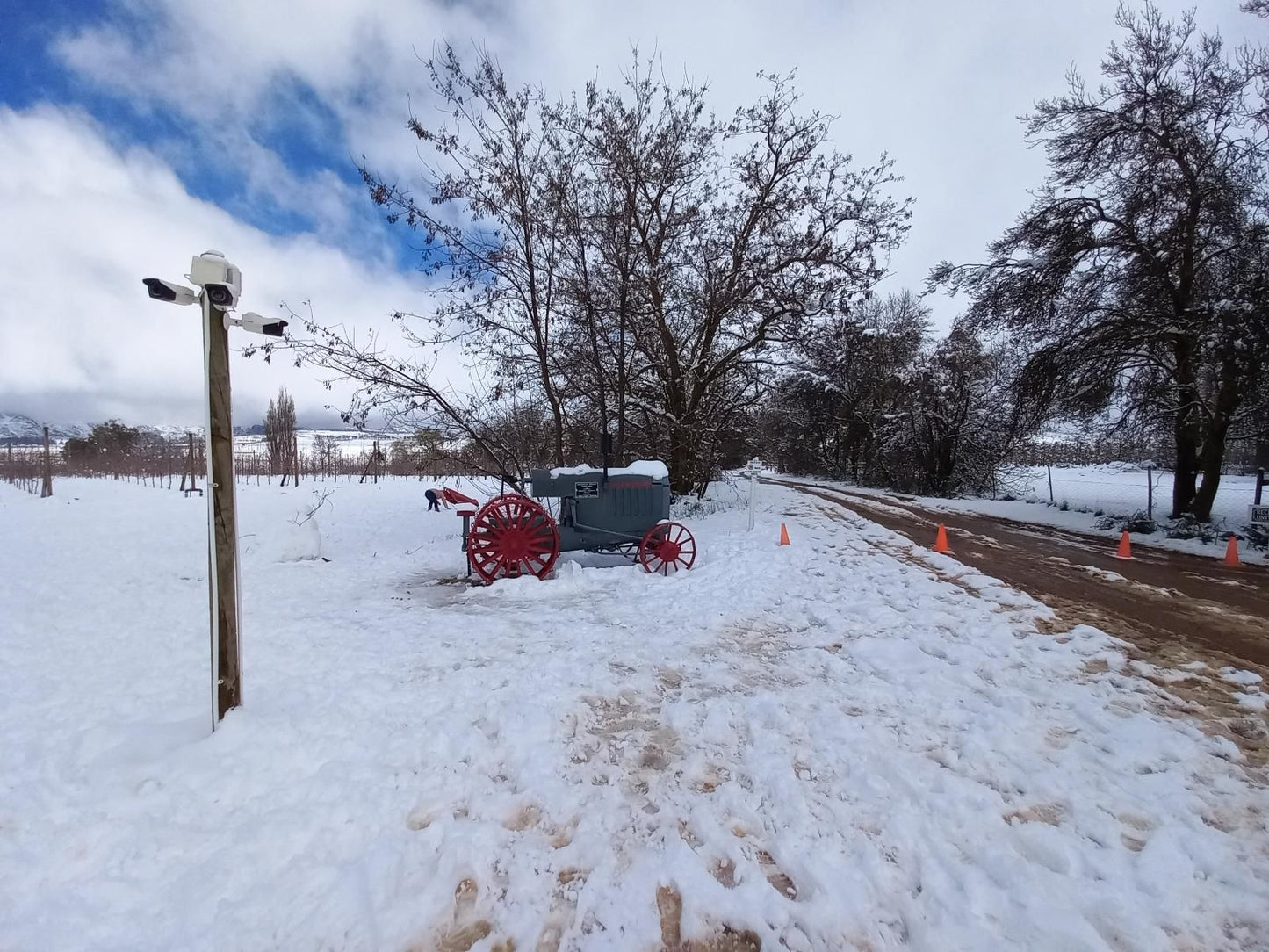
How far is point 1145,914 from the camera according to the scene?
1825 millimetres

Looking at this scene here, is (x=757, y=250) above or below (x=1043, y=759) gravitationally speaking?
above

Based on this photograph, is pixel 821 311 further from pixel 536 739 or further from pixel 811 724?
pixel 536 739

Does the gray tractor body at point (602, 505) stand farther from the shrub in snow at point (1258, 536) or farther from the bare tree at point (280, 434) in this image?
the bare tree at point (280, 434)

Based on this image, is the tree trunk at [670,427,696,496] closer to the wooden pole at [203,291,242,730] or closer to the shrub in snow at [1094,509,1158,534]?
the shrub in snow at [1094,509,1158,534]

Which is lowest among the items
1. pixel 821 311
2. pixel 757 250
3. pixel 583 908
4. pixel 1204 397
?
pixel 583 908

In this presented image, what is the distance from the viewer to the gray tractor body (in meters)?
7.17

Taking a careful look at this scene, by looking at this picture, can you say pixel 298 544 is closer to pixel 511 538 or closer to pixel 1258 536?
pixel 511 538

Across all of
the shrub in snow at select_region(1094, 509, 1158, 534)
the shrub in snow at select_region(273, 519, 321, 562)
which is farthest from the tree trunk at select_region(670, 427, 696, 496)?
the shrub in snow at select_region(1094, 509, 1158, 534)

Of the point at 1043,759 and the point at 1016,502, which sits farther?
the point at 1016,502

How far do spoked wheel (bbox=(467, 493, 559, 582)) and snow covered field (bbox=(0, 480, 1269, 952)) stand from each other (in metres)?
1.63

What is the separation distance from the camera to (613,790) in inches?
99.1

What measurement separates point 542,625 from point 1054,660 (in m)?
4.24

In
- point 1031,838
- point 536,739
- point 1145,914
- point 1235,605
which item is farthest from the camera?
point 1235,605

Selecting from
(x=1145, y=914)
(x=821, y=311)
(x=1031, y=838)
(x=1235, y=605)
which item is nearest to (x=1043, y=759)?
(x=1031, y=838)
